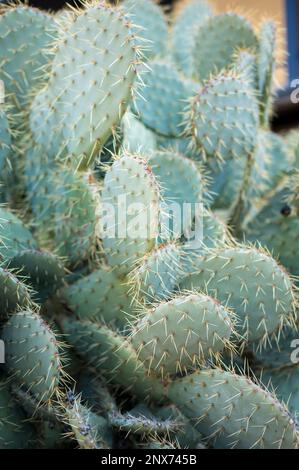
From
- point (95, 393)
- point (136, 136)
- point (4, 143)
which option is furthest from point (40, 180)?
point (95, 393)

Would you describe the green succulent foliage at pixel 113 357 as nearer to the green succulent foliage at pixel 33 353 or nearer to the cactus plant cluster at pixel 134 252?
the cactus plant cluster at pixel 134 252

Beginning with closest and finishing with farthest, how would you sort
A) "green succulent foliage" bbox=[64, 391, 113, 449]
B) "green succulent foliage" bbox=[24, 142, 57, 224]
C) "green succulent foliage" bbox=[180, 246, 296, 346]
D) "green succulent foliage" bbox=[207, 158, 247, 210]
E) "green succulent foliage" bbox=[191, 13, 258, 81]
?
1. "green succulent foliage" bbox=[64, 391, 113, 449]
2. "green succulent foliage" bbox=[180, 246, 296, 346]
3. "green succulent foliage" bbox=[24, 142, 57, 224]
4. "green succulent foliage" bbox=[207, 158, 247, 210]
5. "green succulent foliage" bbox=[191, 13, 258, 81]

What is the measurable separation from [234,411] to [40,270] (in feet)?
1.90

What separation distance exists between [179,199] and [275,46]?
63cm

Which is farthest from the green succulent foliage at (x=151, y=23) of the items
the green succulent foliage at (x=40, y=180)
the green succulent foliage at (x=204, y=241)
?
the green succulent foliage at (x=204, y=241)

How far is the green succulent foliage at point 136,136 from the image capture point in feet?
6.26

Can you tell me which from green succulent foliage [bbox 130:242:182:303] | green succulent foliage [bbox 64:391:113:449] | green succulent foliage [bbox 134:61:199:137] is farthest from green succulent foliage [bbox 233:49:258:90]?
green succulent foliage [bbox 64:391:113:449]

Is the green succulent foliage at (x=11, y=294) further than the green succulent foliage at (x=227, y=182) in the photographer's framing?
No

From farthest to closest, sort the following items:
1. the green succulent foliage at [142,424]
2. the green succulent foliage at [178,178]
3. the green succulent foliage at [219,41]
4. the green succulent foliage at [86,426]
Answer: the green succulent foliage at [219,41]
the green succulent foliage at [178,178]
the green succulent foliage at [142,424]
the green succulent foliage at [86,426]

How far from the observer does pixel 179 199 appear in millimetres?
1938

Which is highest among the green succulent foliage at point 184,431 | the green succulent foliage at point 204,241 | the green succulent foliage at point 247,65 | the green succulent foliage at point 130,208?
the green succulent foliage at point 247,65

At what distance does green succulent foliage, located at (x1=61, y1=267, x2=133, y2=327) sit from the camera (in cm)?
182

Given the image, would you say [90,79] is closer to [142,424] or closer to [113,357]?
[113,357]

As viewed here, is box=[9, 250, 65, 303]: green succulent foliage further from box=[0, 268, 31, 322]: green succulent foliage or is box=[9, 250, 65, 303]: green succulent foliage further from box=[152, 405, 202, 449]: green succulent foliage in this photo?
box=[152, 405, 202, 449]: green succulent foliage
